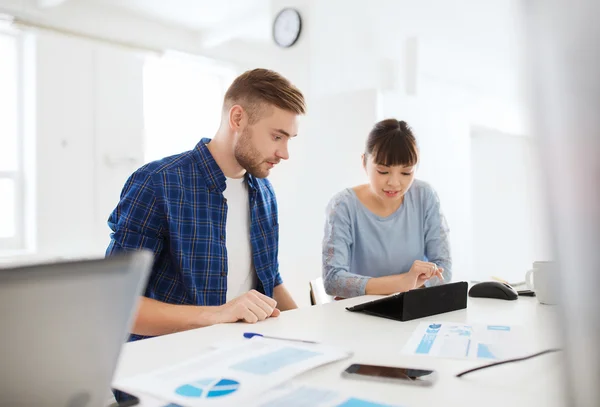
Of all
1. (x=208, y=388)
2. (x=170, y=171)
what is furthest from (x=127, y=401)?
(x=170, y=171)

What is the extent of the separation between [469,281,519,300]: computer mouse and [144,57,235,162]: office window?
333cm

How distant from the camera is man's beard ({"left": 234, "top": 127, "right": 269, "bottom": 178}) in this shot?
1.75 m

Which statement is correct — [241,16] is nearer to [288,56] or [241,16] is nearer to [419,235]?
[288,56]

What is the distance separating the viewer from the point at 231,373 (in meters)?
0.81

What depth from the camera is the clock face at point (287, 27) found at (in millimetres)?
3391

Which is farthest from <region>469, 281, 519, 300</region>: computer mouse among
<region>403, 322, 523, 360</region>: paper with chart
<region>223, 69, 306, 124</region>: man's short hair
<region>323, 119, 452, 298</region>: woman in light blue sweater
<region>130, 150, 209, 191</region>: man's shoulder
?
<region>130, 150, 209, 191</region>: man's shoulder

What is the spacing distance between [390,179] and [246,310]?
0.98m

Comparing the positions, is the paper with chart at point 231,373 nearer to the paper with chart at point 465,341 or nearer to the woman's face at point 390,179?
the paper with chart at point 465,341

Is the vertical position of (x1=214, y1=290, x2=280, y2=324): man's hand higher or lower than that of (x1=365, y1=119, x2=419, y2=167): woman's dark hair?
lower

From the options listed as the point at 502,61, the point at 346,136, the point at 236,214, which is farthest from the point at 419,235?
the point at 502,61

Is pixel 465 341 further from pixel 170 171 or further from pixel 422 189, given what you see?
pixel 422 189

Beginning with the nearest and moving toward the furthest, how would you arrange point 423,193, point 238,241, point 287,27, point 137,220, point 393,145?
point 137,220 < point 238,241 < point 393,145 < point 423,193 < point 287,27

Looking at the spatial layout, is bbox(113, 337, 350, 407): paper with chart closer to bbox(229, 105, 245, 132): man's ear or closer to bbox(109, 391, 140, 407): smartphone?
bbox(109, 391, 140, 407): smartphone

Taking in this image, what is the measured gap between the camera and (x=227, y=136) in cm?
178
